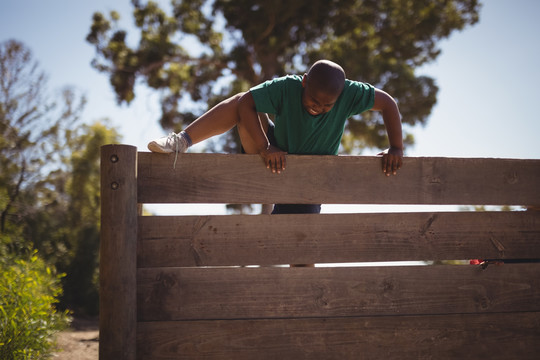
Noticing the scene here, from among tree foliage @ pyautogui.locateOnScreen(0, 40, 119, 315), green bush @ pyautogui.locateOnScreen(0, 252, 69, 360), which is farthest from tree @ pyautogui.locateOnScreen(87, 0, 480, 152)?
green bush @ pyautogui.locateOnScreen(0, 252, 69, 360)

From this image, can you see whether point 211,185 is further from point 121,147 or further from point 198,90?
point 198,90

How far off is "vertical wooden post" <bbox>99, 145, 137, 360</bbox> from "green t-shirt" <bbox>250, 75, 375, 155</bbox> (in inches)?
39.1

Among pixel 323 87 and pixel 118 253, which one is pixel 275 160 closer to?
pixel 323 87

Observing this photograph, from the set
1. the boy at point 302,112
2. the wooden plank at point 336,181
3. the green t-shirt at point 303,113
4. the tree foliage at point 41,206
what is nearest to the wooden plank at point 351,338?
the wooden plank at point 336,181

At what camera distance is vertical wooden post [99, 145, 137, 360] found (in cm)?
178

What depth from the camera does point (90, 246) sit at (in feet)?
33.9

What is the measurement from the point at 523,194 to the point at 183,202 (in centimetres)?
179

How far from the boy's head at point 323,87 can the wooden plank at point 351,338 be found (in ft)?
3.97

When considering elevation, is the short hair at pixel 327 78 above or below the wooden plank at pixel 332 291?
above

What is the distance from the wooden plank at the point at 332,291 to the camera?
188cm

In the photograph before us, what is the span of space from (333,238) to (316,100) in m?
0.85

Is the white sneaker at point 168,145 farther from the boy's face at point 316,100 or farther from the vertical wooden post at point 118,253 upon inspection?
the boy's face at point 316,100

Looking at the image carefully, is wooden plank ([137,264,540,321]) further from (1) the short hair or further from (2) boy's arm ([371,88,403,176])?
(1) the short hair

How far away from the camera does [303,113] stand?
8.39 ft
